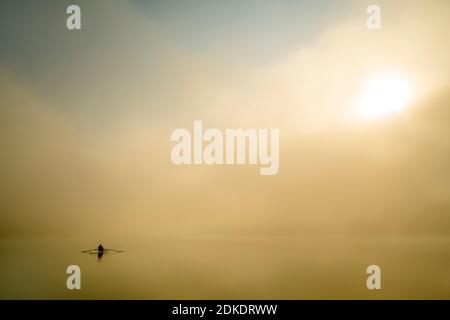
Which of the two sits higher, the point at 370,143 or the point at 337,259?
the point at 370,143
